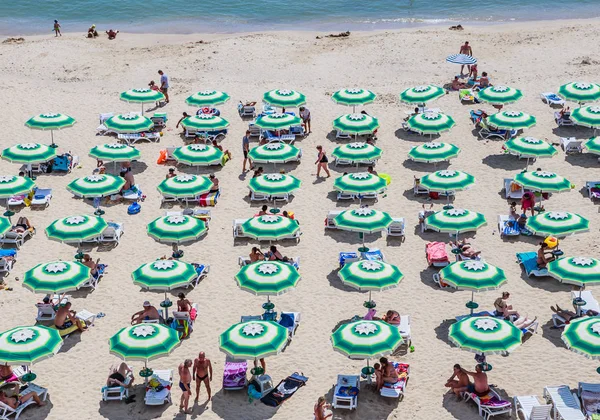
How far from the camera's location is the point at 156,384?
17750mm

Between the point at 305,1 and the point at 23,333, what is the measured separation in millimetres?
45428

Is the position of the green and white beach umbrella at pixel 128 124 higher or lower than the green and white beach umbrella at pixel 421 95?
lower

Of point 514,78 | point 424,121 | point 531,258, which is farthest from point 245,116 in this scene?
point 531,258

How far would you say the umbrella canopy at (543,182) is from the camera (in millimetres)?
24578

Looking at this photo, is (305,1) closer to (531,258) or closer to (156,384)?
(531,258)

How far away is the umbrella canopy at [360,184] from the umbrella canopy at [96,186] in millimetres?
6259

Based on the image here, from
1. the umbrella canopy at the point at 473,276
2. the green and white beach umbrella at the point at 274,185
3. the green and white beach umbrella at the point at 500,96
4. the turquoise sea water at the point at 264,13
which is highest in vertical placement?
the green and white beach umbrella at the point at 500,96

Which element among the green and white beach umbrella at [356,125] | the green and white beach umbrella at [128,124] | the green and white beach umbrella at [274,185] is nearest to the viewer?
the green and white beach umbrella at [274,185]

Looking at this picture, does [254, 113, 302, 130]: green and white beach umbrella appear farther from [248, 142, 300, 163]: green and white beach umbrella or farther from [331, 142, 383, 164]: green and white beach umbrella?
[331, 142, 383, 164]: green and white beach umbrella

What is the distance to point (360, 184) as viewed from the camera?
24.9 metres

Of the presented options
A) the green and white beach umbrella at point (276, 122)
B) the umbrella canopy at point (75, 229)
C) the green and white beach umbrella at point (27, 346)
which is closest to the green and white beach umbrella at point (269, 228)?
the umbrella canopy at point (75, 229)

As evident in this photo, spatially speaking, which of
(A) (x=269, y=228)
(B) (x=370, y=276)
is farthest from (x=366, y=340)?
(A) (x=269, y=228)

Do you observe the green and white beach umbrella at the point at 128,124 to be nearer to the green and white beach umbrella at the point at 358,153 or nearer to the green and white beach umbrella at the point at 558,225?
the green and white beach umbrella at the point at 358,153

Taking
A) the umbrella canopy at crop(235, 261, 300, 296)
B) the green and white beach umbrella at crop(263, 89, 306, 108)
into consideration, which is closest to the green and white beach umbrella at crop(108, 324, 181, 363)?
the umbrella canopy at crop(235, 261, 300, 296)
